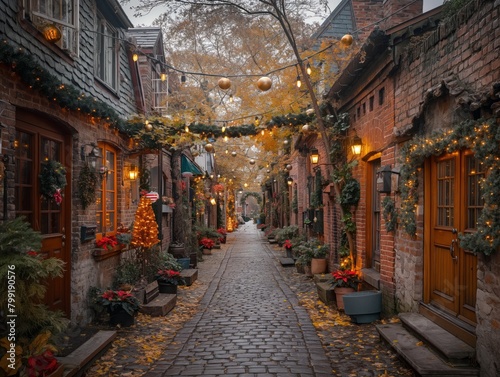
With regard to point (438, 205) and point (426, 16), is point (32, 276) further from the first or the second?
point (426, 16)

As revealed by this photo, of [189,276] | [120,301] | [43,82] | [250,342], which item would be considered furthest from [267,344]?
[189,276]

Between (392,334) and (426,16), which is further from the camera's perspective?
(426,16)

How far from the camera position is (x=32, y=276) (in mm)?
4316

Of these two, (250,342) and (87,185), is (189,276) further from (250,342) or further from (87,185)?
(250,342)

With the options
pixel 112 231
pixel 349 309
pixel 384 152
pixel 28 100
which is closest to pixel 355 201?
pixel 384 152

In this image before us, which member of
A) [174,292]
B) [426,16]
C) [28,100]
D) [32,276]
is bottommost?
[174,292]

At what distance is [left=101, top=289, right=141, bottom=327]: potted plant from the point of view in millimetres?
7672

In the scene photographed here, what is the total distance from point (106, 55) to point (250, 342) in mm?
6555

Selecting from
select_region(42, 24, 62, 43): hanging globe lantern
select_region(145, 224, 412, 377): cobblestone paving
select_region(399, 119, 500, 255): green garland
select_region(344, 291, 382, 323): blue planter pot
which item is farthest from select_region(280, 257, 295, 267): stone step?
select_region(42, 24, 62, 43): hanging globe lantern

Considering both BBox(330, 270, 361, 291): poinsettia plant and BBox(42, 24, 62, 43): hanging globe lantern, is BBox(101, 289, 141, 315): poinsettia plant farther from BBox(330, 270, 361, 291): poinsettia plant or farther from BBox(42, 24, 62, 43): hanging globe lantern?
BBox(42, 24, 62, 43): hanging globe lantern

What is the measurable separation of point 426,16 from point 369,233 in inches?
168

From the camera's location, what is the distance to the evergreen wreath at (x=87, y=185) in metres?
7.85

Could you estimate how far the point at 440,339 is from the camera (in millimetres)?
5348

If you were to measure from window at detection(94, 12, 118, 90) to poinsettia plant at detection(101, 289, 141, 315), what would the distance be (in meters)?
4.19
